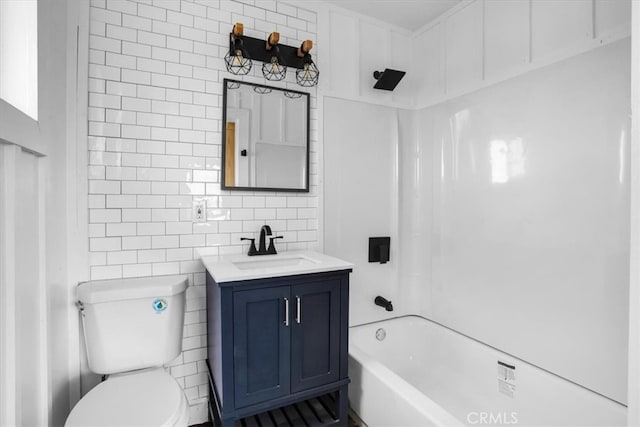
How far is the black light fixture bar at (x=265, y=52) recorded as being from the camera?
1.98 metres

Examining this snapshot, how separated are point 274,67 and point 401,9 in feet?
3.41

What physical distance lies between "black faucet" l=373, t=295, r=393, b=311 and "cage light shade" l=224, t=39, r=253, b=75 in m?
1.81

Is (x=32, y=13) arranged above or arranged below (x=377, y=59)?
below

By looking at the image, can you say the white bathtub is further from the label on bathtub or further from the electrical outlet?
the electrical outlet

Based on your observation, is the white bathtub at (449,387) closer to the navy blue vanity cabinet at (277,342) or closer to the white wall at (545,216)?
the white wall at (545,216)

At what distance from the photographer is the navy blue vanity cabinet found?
1485 mm

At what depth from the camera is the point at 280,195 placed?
2.16 meters

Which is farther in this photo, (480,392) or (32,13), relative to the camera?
(480,392)

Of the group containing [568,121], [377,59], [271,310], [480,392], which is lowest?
[480,392]

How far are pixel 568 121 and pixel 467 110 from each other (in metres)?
0.64

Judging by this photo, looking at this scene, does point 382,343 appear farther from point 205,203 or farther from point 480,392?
point 205,203

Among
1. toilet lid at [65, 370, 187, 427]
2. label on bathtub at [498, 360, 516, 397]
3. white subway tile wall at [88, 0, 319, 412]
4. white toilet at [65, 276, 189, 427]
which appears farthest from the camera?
label on bathtub at [498, 360, 516, 397]

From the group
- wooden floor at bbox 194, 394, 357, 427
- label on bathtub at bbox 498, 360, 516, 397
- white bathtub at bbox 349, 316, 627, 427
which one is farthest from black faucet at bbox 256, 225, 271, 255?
label on bathtub at bbox 498, 360, 516, 397

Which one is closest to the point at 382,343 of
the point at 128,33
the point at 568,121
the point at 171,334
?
the point at 171,334
